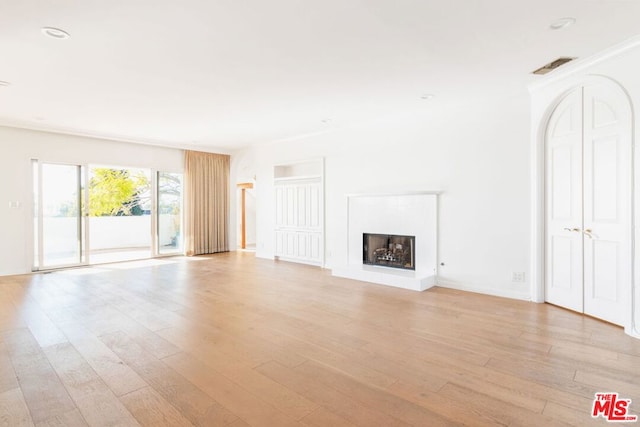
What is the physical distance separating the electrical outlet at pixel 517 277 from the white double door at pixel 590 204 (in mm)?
279

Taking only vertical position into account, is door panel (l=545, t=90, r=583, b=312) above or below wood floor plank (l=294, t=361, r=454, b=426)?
above

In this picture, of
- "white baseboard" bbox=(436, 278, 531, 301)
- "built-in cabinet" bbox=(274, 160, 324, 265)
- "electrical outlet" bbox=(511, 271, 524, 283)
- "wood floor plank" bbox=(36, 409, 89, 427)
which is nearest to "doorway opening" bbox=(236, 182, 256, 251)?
"built-in cabinet" bbox=(274, 160, 324, 265)

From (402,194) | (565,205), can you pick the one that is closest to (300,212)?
(402,194)

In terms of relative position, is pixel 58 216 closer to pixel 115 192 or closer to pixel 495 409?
pixel 115 192

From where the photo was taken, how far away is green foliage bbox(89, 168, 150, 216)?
476 inches

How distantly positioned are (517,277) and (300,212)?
4281 mm

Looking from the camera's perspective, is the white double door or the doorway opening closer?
the white double door

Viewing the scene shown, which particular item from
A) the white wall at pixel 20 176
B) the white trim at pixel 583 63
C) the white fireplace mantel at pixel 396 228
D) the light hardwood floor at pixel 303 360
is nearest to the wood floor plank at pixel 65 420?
the light hardwood floor at pixel 303 360

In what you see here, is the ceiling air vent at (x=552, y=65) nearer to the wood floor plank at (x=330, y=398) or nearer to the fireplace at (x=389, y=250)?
the fireplace at (x=389, y=250)

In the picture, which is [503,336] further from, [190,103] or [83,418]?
[190,103]

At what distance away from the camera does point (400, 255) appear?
A: 18.8 ft

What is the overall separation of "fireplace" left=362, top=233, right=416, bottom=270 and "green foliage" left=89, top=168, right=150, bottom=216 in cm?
918

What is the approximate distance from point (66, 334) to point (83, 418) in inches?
65.8

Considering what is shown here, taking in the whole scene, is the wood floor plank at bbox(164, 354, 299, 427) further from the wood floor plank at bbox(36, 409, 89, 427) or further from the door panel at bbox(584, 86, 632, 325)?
the door panel at bbox(584, 86, 632, 325)
